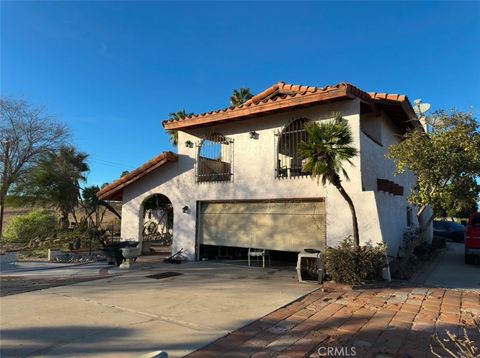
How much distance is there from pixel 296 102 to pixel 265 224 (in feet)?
13.8

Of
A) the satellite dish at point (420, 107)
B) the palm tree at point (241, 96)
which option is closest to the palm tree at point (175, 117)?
the palm tree at point (241, 96)

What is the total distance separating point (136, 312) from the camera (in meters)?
6.27

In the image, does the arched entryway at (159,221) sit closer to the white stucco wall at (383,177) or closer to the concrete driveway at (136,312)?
the concrete driveway at (136,312)

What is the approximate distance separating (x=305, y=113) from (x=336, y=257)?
475 cm

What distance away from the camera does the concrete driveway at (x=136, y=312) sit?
4.71m

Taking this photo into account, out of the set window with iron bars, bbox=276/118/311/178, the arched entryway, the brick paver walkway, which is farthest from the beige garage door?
the arched entryway

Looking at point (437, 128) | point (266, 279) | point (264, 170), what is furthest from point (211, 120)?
point (437, 128)

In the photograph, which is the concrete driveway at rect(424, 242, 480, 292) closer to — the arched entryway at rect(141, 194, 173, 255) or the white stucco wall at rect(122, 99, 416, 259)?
the white stucco wall at rect(122, 99, 416, 259)

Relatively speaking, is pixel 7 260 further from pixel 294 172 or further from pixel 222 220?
pixel 294 172

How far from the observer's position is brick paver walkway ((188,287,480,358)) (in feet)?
14.7

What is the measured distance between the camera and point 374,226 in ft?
30.1

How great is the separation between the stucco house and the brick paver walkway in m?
2.57

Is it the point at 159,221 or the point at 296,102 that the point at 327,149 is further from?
the point at 159,221

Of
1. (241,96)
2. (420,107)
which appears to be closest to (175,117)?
(241,96)
